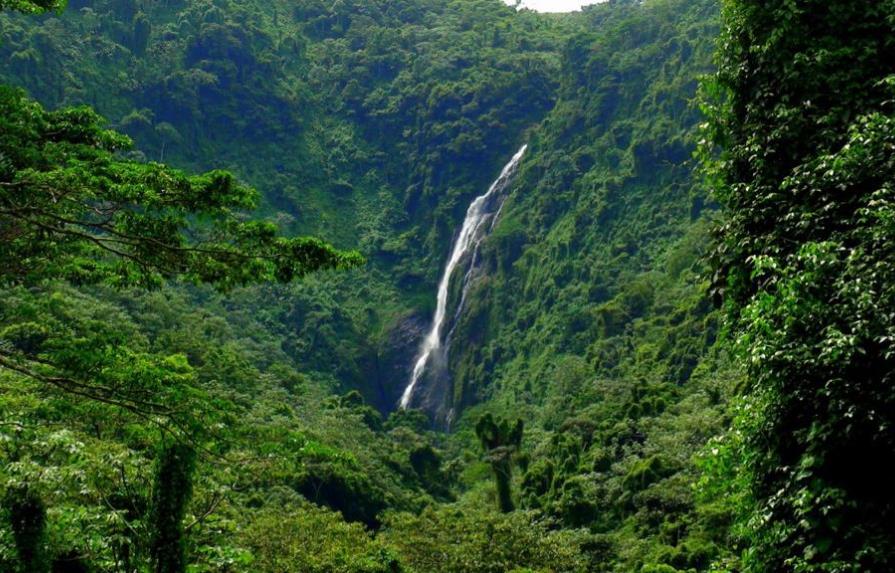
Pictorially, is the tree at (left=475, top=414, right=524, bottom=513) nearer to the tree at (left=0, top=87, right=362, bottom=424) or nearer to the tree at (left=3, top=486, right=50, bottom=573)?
the tree at (left=3, top=486, right=50, bottom=573)

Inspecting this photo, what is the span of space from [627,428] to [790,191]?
27.5 meters

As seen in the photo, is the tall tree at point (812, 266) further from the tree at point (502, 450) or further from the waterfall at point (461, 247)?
the waterfall at point (461, 247)

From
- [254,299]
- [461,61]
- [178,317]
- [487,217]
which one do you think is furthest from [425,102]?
[178,317]

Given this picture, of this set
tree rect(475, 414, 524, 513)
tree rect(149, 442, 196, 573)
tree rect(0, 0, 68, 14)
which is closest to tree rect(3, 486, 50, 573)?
tree rect(149, 442, 196, 573)

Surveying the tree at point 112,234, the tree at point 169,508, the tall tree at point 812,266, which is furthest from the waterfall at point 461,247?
the tall tree at point 812,266

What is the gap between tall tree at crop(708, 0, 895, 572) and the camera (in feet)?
20.0

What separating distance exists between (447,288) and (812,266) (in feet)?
203

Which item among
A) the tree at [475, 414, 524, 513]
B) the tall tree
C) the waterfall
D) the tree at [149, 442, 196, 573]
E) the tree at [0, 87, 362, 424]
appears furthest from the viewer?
the waterfall

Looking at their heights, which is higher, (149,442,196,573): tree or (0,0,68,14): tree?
(0,0,68,14): tree

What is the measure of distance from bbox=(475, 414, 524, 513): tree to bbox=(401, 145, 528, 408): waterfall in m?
24.6

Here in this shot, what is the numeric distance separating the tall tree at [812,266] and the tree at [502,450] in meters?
27.7

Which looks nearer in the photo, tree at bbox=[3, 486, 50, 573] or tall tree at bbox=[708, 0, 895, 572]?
tall tree at bbox=[708, 0, 895, 572]

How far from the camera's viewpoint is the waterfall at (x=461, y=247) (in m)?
→ 65.1

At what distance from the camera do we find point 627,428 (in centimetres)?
3434
